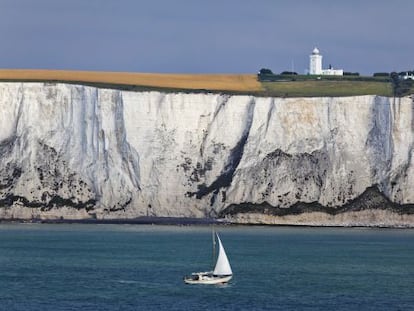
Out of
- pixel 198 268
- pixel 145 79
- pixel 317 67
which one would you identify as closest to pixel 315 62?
pixel 317 67

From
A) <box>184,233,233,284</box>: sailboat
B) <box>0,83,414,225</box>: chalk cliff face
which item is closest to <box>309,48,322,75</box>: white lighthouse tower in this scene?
<box>0,83,414,225</box>: chalk cliff face

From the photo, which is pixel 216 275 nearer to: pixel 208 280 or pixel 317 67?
pixel 208 280

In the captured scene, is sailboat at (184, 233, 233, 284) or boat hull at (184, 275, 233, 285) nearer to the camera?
boat hull at (184, 275, 233, 285)

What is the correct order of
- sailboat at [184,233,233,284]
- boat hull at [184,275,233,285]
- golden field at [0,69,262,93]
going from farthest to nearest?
golden field at [0,69,262,93] → sailboat at [184,233,233,284] → boat hull at [184,275,233,285]

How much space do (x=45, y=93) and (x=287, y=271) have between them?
37900 mm

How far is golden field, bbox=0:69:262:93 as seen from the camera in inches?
4258

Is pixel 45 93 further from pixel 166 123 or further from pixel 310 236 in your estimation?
pixel 310 236

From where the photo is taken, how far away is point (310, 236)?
9712 centimetres

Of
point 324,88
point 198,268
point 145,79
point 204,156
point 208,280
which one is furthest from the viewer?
point 324,88

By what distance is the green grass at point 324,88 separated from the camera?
11050 centimetres

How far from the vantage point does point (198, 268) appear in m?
71.2

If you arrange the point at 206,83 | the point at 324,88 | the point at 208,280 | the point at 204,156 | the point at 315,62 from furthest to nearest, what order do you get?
the point at 315,62 → the point at 324,88 → the point at 206,83 → the point at 204,156 → the point at 208,280

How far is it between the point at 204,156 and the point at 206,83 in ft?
27.5

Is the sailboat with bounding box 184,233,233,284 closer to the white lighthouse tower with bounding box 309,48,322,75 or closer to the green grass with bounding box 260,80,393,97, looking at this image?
the green grass with bounding box 260,80,393,97
